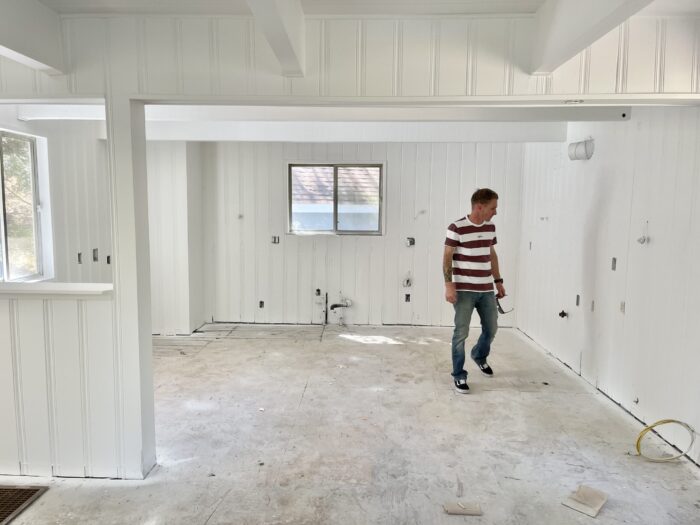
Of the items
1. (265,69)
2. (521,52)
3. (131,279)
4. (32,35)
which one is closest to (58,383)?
(131,279)

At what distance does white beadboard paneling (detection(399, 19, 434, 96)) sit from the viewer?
2090 mm

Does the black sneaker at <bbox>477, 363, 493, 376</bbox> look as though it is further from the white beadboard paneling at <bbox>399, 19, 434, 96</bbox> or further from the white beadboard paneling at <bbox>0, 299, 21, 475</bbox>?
the white beadboard paneling at <bbox>0, 299, 21, 475</bbox>

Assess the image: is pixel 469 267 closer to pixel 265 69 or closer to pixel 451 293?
pixel 451 293

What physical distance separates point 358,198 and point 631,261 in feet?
10.1

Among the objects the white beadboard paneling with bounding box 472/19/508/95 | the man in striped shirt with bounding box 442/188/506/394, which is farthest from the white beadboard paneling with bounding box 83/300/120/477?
the man in striped shirt with bounding box 442/188/506/394

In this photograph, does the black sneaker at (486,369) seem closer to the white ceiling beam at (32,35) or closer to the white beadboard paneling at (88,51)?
the white beadboard paneling at (88,51)

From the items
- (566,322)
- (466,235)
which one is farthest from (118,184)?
(566,322)

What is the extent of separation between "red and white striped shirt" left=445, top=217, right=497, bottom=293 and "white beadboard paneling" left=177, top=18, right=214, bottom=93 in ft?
6.34

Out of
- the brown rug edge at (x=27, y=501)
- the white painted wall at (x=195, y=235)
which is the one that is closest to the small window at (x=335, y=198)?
the white painted wall at (x=195, y=235)

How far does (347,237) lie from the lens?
17.7ft

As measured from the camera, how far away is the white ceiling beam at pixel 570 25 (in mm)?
1529

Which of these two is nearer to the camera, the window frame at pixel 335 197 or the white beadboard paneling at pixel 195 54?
the white beadboard paneling at pixel 195 54

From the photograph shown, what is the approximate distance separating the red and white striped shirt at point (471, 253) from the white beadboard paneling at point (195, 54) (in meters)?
1.93

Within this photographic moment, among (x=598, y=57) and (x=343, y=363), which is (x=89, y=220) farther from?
(x=598, y=57)
